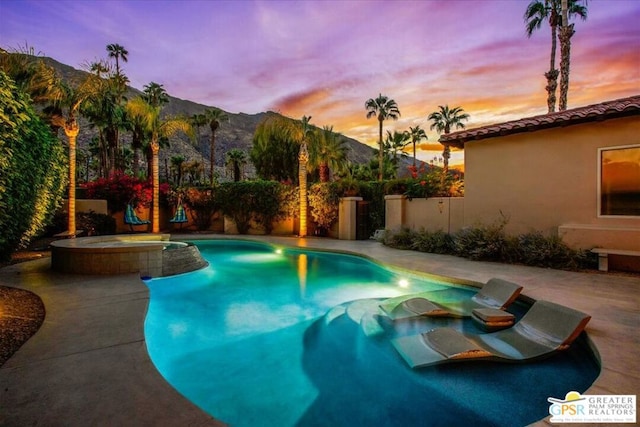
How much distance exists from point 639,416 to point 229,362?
350 centimetres

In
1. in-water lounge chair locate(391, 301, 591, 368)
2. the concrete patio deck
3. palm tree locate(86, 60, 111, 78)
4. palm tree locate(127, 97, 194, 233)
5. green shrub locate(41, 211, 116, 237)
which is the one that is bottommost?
in-water lounge chair locate(391, 301, 591, 368)

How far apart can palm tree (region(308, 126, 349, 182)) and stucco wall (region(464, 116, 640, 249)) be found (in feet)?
37.6

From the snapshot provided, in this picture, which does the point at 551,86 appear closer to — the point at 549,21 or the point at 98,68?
the point at 549,21

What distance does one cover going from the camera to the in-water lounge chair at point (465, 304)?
14.8 feet

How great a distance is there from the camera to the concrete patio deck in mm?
1908

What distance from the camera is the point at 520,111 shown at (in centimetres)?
1530

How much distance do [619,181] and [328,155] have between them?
18589 mm

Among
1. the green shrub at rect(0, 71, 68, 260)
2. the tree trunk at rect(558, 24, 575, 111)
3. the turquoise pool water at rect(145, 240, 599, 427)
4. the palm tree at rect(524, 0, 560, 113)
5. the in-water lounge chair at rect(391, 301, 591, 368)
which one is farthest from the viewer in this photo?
the palm tree at rect(524, 0, 560, 113)

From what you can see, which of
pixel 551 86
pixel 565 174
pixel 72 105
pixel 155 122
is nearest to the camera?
pixel 565 174

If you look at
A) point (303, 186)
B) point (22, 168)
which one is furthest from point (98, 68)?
point (303, 186)

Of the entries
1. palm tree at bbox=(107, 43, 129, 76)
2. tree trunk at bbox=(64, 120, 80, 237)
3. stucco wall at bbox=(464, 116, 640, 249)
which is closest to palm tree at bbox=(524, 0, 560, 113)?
stucco wall at bbox=(464, 116, 640, 249)

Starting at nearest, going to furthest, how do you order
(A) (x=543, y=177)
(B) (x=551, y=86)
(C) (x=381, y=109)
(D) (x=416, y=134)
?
(A) (x=543, y=177), (B) (x=551, y=86), (C) (x=381, y=109), (D) (x=416, y=134)

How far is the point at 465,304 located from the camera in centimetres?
486

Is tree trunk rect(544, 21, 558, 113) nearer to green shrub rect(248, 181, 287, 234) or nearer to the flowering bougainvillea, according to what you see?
green shrub rect(248, 181, 287, 234)
